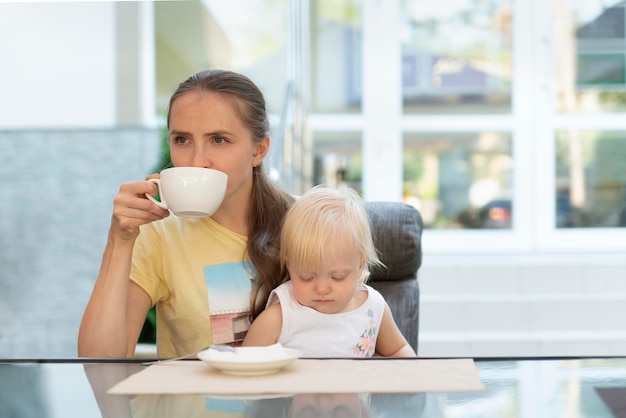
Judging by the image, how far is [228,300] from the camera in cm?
154

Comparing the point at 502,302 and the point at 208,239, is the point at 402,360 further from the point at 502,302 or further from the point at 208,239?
the point at 502,302

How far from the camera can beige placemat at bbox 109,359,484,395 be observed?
963 mm

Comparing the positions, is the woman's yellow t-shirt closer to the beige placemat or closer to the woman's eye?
the woman's eye

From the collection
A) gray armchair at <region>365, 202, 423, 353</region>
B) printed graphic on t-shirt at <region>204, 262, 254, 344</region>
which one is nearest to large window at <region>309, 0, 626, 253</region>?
gray armchair at <region>365, 202, 423, 353</region>

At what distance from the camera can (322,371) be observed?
1065 millimetres

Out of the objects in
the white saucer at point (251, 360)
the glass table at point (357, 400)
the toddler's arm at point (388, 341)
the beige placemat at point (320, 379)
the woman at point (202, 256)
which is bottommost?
the toddler's arm at point (388, 341)

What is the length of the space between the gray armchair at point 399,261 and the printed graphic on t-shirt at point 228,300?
16.4 inches

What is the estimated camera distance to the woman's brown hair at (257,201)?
1562 mm

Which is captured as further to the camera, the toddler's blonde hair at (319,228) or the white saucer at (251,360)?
the toddler's blonde hair at (319,228)

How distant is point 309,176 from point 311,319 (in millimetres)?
3711

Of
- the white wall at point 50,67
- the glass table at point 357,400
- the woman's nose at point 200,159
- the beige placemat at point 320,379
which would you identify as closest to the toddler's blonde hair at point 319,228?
the woman's nose at point 200,159

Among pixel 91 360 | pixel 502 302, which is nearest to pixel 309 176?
pixel 502 302

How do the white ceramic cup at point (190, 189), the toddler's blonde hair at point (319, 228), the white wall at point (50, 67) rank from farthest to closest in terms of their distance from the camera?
the white wall at point (50, 67), the toddler's blonde hair at point (319, 228), the white ceramic cup at point (190, 189)

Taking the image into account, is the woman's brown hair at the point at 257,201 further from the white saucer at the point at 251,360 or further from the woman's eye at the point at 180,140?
the white saucer at the point at 251,360
